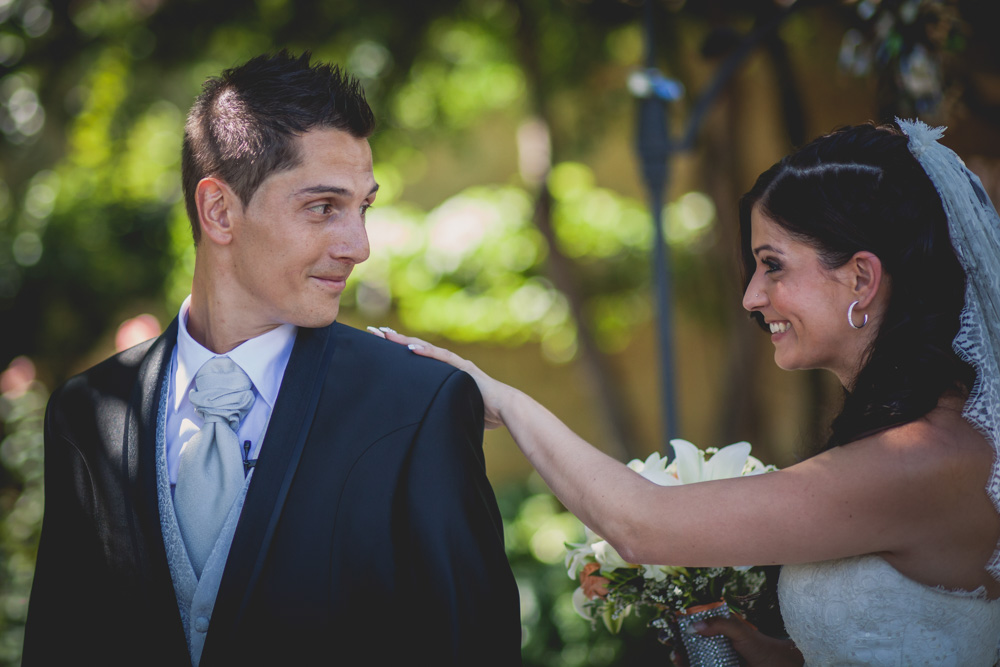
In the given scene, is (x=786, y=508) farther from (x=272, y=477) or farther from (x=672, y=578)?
(x=272, y=477)

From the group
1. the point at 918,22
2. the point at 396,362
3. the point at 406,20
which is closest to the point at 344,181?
the point at 396,362

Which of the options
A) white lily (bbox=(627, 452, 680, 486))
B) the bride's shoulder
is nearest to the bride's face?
the bride's shoulder

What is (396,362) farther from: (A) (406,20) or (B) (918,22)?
(A) (406,20)

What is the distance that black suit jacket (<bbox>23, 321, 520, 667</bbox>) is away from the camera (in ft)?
6.08

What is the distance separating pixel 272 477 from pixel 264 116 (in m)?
0.82

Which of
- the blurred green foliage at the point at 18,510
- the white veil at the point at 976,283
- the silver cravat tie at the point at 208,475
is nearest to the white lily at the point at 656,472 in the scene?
the white veil at the point at 976,283

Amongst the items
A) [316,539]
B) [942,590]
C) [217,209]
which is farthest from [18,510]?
[942,590]

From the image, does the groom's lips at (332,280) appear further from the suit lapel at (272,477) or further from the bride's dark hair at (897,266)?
the bride's dark hair at (897,266)

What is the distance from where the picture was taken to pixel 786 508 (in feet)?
6.59

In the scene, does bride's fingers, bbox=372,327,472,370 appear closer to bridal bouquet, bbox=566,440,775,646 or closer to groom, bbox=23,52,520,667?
groom, bbox=23,52,520,667

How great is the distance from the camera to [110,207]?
8805 millimetres

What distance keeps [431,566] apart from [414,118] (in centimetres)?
573

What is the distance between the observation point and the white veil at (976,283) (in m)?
2.03

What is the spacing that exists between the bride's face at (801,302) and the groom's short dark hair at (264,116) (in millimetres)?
1044
